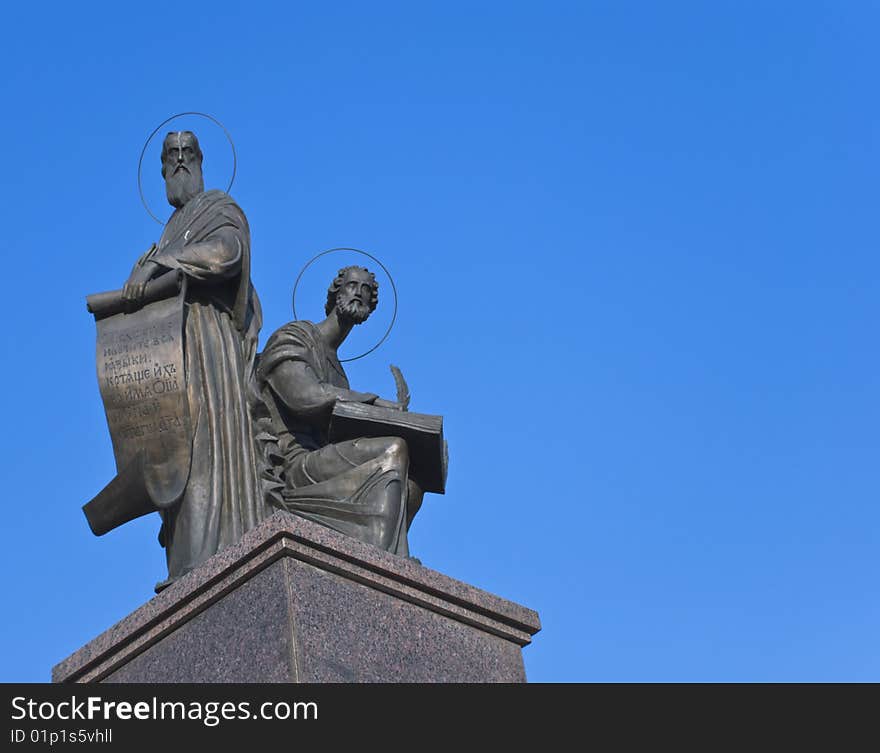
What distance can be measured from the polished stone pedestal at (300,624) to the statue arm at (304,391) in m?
1.59

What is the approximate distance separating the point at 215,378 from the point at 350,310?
1.17 metres

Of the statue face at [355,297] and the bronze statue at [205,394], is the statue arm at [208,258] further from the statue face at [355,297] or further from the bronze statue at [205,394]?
the statue face at [355,297]

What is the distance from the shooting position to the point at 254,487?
Answer: 11.1 m

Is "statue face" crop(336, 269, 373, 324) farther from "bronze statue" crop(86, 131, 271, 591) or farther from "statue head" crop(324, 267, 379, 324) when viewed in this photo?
"bronze statue" crop(86, 131, 271, 591)

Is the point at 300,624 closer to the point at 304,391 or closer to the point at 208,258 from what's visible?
the point at 304,391

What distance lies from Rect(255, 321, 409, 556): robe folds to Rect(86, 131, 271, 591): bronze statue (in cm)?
12

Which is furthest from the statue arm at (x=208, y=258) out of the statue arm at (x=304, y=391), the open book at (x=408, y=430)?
the open book at (x=408, y=430)

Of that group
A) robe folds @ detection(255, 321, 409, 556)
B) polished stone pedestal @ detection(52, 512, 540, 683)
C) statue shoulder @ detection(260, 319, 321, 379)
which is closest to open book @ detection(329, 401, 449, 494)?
robe folds @ detection(255, 321, 409, 556)

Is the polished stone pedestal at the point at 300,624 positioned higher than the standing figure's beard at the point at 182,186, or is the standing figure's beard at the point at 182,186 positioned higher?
the standing figure's beard at the point at 182,186

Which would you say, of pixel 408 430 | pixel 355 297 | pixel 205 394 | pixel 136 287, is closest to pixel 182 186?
pixel 136 287

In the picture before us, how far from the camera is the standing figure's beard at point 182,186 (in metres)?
12.4
